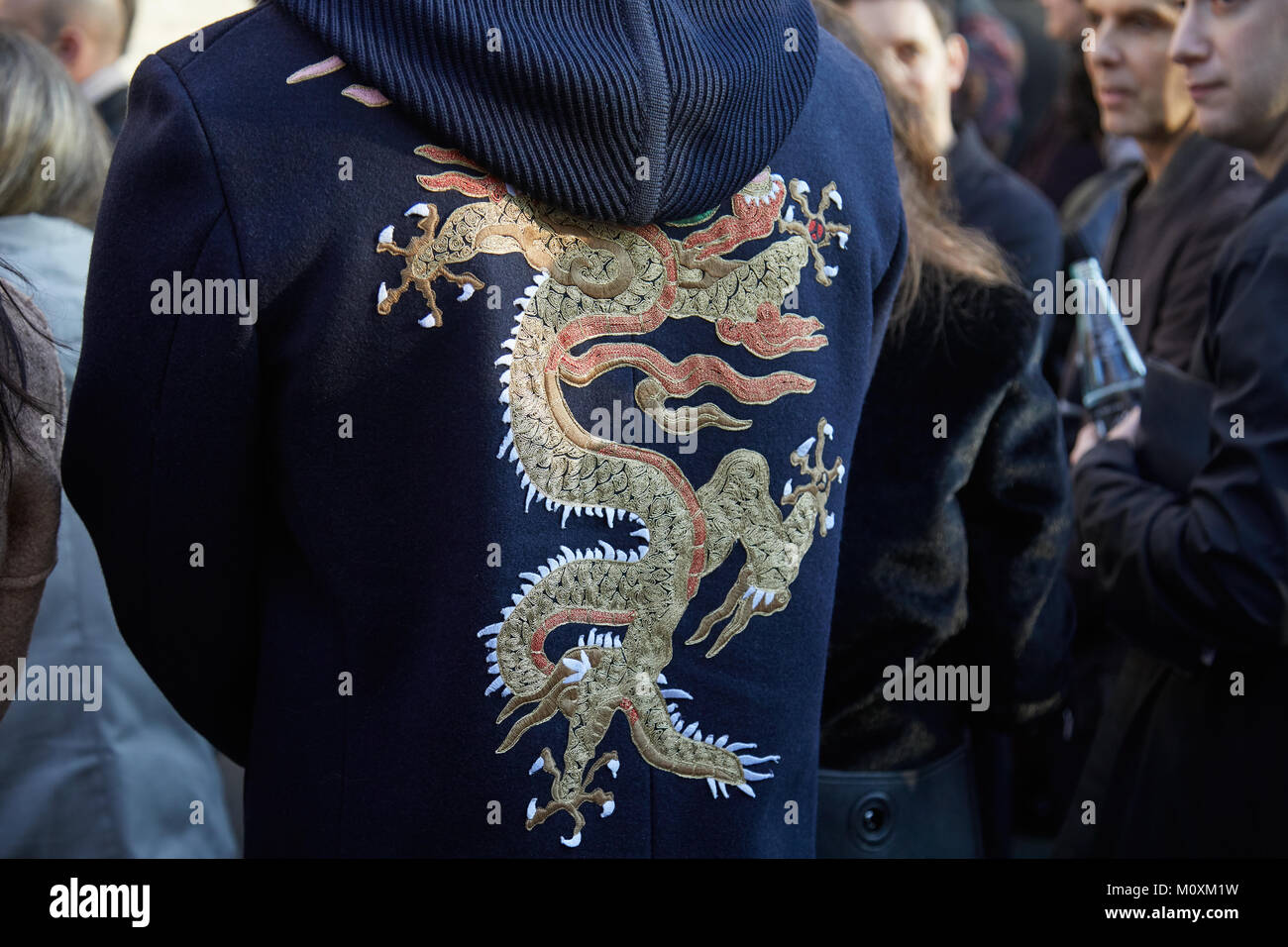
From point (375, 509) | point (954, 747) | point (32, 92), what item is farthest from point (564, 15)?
point (954, 747)

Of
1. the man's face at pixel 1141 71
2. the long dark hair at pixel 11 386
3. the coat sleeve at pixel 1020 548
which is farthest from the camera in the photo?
the man's face at pixel 1141 71

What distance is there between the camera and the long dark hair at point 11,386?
5.12ft

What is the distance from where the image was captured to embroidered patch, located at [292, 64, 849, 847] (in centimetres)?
142

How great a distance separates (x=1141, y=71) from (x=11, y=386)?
9.50ft

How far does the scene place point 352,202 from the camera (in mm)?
1380

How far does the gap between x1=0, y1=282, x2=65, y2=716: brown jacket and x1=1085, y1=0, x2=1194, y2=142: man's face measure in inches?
110

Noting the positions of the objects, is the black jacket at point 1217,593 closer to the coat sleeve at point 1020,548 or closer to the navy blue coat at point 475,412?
the coat sleeve at point 1020,548

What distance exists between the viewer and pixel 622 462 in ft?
4.91

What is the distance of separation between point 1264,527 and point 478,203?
1.41m

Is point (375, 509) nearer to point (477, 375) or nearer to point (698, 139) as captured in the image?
point (477, 375)

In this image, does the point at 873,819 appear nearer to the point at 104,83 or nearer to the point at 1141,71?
the point at 1141,71

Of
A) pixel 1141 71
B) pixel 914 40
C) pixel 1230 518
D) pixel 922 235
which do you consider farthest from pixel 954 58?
pixel 1230 518

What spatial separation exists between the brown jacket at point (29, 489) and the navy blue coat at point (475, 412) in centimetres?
11

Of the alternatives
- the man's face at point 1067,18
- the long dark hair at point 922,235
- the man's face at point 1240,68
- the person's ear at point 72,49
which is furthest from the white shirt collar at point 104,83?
the man's face at point 1067,18
